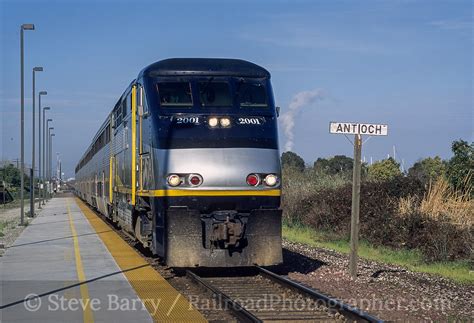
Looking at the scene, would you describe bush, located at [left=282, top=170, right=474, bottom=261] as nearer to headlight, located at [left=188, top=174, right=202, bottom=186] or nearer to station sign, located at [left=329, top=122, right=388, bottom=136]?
station sign, located at [left=329, top=122, right=388, bottom=136]

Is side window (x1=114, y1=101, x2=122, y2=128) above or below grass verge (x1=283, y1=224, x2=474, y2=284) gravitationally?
above

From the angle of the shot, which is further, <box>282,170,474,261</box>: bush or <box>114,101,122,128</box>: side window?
<box>114,101,122,128</box>: side window

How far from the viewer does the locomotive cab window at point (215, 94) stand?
1273 centimetres

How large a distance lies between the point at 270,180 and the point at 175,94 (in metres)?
2.36

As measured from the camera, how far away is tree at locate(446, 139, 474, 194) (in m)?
21.1

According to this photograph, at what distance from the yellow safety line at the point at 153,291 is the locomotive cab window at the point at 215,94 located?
328 cm

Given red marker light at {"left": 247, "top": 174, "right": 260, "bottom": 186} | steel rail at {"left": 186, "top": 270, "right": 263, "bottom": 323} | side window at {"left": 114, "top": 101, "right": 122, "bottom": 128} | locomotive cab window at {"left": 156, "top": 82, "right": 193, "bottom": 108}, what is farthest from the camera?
side window at {"left": 114, "top": 101, "right": 122, "bottom": 128}

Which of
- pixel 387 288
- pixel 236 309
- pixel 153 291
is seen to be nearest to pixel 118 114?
pixel 153 291

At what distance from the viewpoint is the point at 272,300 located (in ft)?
33.8

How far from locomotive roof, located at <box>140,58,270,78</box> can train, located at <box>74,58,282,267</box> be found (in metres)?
0.02

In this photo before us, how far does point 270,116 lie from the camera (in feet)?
41.9

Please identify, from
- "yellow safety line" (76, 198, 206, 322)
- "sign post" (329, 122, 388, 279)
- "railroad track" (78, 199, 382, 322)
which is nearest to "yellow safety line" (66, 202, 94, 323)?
"yellow safety line" (76, 198, 206, 322)

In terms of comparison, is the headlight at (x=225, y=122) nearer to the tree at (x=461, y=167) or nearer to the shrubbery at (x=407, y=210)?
the shrubbery at (x=407, y=210)

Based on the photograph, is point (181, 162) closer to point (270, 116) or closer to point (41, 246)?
point (270, 116)
